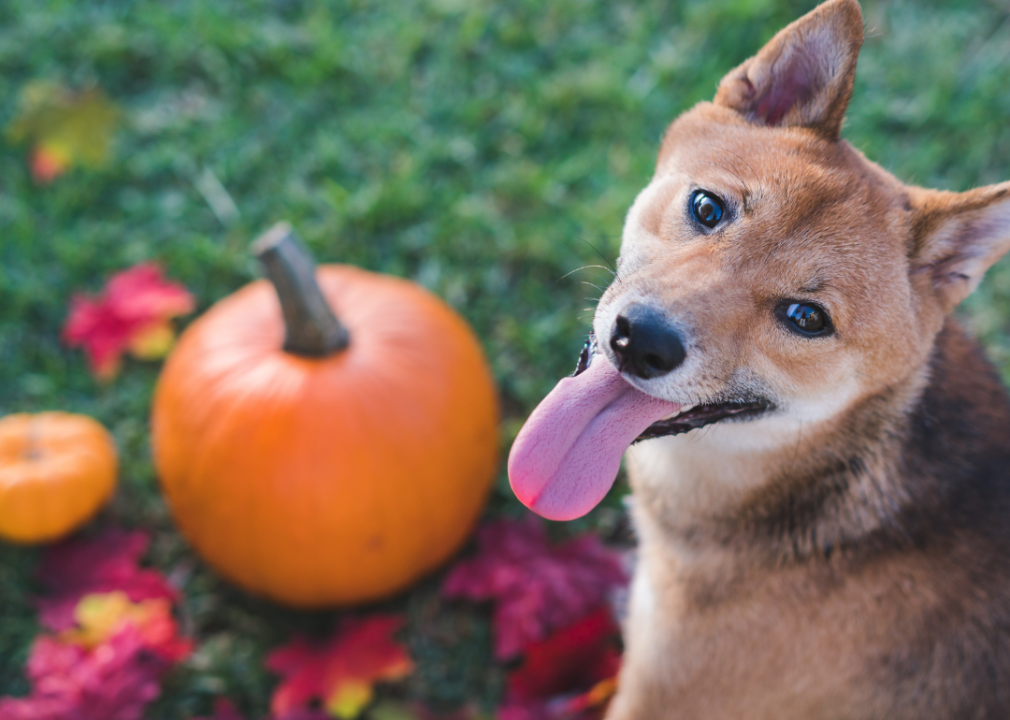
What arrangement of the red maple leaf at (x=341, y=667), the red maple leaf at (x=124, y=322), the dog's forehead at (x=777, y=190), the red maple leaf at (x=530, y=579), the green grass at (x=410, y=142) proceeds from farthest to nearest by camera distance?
the green grass at (x=410, y=142)
the red maple leaf at (x=124, y=322)
the red maple leaf at (x=530, y=579)
the red maple leaf at (x=341, y=667)
the dog's forehead at (x=777, y=190)

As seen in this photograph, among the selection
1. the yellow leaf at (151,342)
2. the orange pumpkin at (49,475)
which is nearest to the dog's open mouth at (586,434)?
the orange pumpkin at (49,475)

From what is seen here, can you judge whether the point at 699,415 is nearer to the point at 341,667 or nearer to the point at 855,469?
the point at 855,469

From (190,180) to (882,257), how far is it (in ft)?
12.3

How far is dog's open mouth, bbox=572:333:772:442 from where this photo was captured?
6.85 ft

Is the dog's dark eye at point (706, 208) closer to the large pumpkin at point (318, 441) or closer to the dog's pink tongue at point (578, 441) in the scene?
the dog's pink tongue at point (578, 441)

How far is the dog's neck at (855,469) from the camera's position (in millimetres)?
2223

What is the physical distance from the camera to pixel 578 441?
2.12 m

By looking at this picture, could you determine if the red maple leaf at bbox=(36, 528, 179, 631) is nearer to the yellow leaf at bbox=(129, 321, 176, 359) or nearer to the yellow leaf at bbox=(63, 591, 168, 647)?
the yellow leaf at bbox=(63, 591, 168, 647)

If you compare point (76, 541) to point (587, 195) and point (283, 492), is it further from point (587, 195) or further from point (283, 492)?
point (587, 195)

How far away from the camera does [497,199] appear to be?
14.2 feet

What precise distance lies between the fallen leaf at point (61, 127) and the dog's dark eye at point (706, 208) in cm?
362

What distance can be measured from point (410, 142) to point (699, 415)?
2.99m

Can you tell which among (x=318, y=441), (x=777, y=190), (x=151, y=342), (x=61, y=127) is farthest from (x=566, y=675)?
(x=61, y=127)

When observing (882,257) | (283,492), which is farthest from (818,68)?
(283,492)
